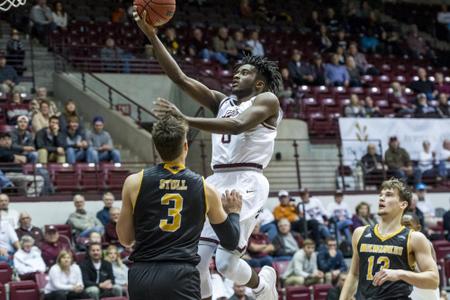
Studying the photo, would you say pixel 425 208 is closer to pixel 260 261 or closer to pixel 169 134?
pixel 260 261

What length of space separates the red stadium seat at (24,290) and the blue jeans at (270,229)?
4.52m

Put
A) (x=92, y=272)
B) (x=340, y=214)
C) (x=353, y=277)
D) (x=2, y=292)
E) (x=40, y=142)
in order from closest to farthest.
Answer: (x=353, y=277) → (x=2, y=292) → (x=92, y=272) → (x=40, y=142) → (x=340, y=214)

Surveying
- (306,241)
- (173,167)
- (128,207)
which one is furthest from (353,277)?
(306,241)

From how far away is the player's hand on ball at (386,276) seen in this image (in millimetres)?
6883

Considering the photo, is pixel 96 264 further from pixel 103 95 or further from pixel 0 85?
pixel 103 95

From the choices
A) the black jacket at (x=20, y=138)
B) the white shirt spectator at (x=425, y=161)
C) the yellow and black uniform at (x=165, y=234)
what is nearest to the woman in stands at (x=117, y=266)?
the black jacket at (x=20, y=138)

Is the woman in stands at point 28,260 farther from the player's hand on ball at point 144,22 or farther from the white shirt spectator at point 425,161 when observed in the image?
the white shirt spectator at point 425,161

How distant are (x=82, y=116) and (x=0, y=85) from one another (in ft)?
7.02

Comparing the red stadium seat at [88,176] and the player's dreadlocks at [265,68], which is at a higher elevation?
the player's dreadlocks at [265,68]

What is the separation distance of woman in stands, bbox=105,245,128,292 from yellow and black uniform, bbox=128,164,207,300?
24.3 feet

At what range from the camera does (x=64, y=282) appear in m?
12.5

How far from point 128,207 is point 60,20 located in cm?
1613

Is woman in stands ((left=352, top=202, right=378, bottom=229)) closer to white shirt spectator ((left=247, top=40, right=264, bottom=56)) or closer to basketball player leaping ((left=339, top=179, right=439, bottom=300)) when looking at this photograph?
white shirt spectator ((left=247, top=40, right=264, bottom=56))

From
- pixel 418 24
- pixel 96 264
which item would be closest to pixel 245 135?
pixel 96 264
